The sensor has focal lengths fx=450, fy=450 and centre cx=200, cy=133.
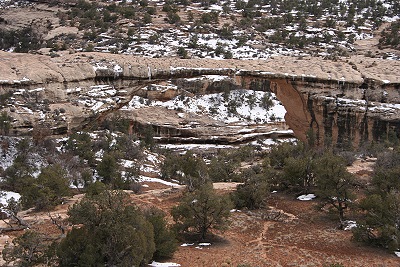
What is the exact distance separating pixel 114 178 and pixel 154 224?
1012 centimetres

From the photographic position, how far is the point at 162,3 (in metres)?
48.7

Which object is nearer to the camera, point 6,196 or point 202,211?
point 202,211

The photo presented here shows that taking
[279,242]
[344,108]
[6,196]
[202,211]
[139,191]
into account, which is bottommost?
[139,191]

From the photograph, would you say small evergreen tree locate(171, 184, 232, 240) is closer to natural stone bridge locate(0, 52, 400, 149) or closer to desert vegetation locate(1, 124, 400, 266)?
desert vegetation locate(1, 124, 400, 266)

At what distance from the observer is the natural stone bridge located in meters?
23.9

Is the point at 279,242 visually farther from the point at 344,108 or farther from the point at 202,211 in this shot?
the point at 344,108

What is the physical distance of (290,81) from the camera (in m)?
27.6

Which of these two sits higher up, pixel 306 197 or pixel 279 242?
pixel 279 242

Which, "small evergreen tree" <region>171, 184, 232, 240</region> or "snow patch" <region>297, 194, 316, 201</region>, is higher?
"small evergreen tree" <region>171, 184, 232, 240</region>

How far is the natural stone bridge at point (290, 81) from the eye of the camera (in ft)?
78.3

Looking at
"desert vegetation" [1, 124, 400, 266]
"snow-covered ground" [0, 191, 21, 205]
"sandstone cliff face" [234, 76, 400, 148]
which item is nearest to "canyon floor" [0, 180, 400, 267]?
"desert vegetation" [1, 124, 400, 266]

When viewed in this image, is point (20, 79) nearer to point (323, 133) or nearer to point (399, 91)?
point (323, 133)

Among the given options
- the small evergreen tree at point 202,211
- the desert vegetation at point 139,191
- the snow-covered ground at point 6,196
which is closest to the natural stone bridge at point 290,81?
the desert vegetation at point 139,191

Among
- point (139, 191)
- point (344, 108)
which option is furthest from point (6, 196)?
point (344, 108)
